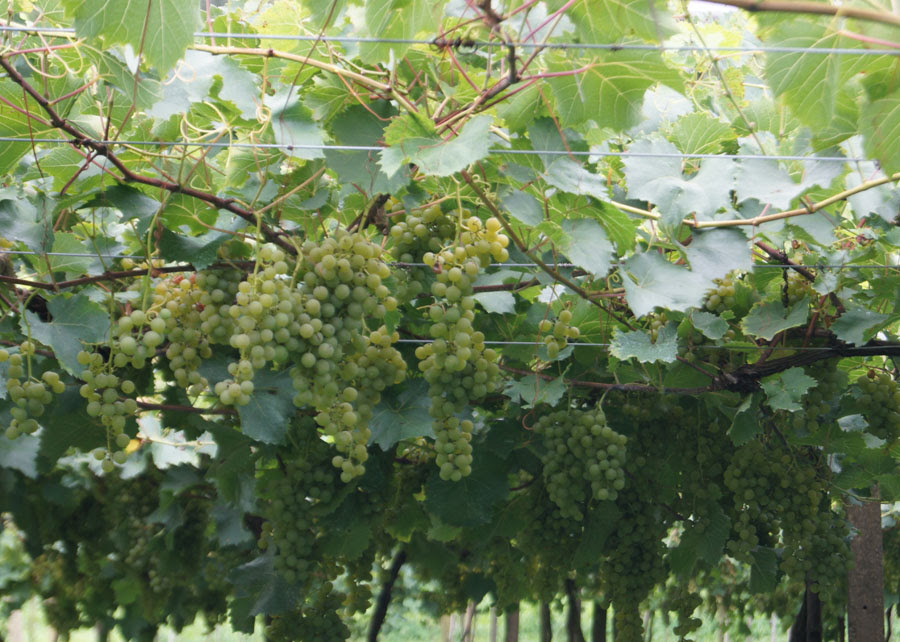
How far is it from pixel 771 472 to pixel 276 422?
1837 millimetres

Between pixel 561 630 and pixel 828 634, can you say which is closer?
pixel 828 634

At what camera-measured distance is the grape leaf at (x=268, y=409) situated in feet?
7.59

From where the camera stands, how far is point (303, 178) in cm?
207

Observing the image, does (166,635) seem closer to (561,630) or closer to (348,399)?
(561,630)

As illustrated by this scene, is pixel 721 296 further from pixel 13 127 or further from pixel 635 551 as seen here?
pixel 13 127

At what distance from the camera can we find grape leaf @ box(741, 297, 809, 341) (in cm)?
238

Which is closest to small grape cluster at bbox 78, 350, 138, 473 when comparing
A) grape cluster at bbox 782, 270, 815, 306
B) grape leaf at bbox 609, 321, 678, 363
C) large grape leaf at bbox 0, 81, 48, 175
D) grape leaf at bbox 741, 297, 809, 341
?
large grape leaf at bbox 0, 81, 48, 175

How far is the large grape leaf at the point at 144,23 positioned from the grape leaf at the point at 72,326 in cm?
75

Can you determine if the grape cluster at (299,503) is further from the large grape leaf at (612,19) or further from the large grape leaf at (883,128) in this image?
the large grape leaf at (883,128)

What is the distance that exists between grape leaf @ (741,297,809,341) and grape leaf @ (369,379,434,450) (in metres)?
0.94

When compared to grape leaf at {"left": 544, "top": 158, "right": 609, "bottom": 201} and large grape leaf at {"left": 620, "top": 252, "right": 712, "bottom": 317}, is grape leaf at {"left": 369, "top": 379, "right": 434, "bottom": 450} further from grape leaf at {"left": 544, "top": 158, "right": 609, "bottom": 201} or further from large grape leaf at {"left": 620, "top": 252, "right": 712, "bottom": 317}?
grape leaf at {"left": 544, "top": 158, "right": 609, "bottom": 201}

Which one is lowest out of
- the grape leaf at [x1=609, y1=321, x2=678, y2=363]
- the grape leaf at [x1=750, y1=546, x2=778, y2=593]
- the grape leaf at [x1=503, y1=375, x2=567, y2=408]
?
the grape leaf at [x1=750, y1=546, x2=778, y2=593]

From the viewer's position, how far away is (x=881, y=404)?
9.30 feet

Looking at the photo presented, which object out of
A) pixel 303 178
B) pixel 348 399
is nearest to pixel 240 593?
pixel 348 399
